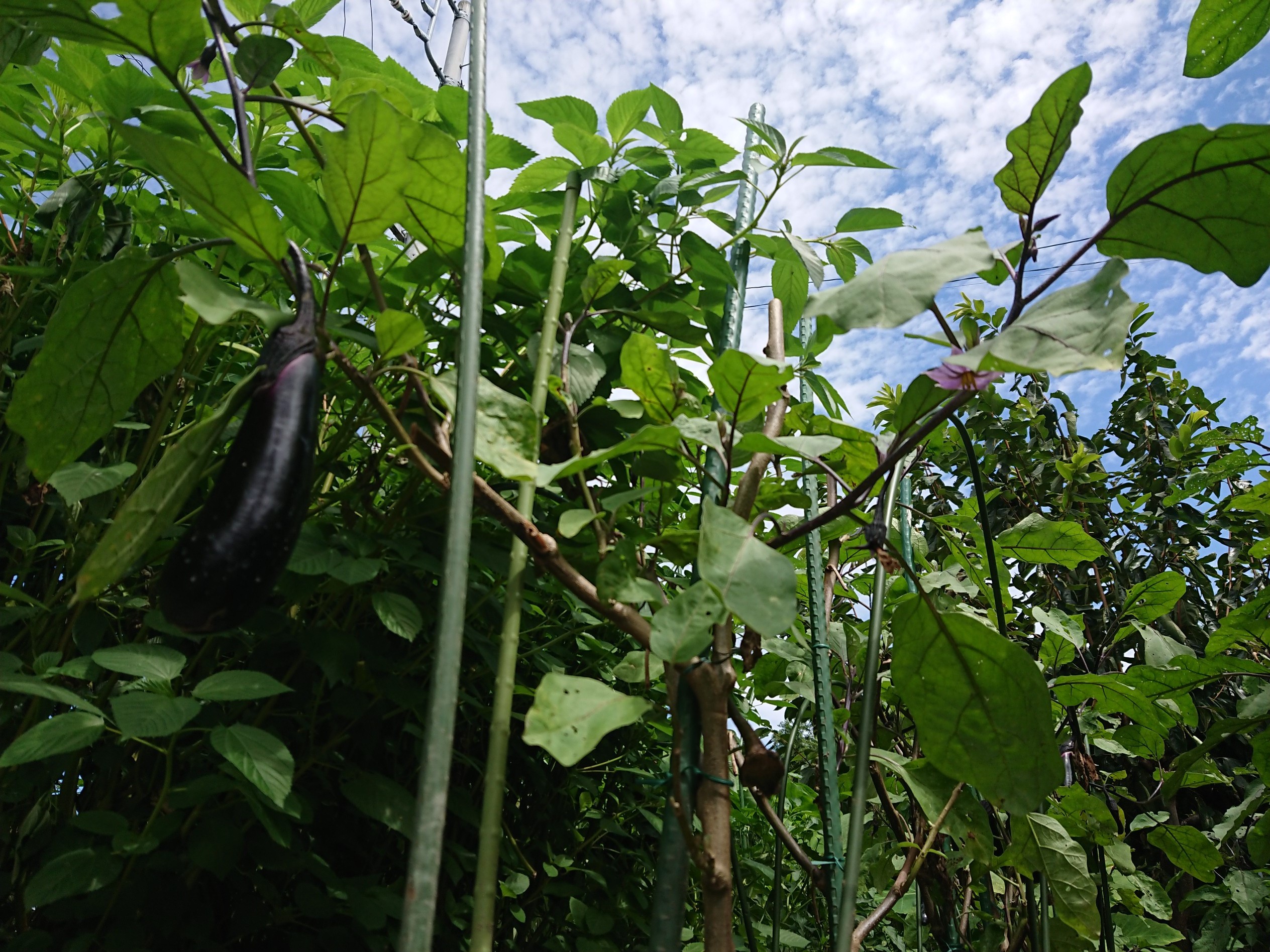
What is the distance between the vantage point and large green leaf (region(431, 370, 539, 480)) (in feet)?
1.60

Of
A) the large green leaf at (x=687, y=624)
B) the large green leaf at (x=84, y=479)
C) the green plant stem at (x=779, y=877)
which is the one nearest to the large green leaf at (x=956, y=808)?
the green plant stem at (x=779, y=877)

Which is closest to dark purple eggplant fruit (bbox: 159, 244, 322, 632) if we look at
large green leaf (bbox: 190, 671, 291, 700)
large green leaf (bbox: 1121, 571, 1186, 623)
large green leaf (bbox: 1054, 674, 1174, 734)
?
large green leaf (bbox: 190, 671, 291, 700)

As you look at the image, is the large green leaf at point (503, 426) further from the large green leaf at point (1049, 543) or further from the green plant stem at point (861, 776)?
the large green leaf at point (1049, 543)

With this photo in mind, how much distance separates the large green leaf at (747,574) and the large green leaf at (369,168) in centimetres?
27

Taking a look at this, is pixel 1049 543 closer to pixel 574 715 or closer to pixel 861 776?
pixel 861 776

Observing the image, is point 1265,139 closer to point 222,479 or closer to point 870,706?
point 870,706

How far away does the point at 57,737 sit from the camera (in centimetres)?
57

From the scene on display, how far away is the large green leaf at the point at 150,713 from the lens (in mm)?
561

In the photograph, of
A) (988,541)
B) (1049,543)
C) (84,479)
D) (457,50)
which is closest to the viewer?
(84,479)

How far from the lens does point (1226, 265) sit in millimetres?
524

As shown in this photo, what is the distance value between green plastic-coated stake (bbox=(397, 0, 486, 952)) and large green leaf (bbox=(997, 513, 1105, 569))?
724mm

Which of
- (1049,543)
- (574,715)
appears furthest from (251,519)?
(1049,543)

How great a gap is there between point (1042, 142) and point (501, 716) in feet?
1.73

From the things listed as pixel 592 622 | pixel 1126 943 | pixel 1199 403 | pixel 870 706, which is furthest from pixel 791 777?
pixel 1199 403
